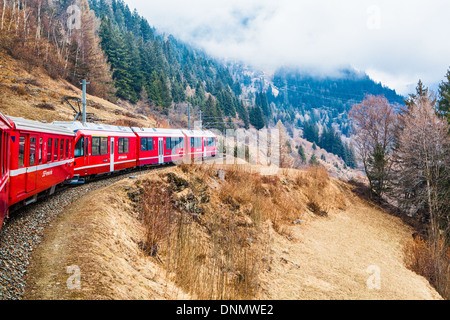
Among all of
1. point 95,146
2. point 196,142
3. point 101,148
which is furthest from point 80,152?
point 196,142

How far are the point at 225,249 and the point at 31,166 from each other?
6.36 meters

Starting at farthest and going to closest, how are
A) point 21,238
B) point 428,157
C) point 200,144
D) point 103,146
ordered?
point 200,144 < point 428,157 < point 103,146 < point 21,238

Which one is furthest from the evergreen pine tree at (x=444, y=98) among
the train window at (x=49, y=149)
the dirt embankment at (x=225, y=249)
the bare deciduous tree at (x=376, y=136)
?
the train window at (x=49, y=149)

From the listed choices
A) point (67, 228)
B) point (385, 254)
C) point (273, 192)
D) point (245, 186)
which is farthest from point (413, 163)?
point (67, 228)

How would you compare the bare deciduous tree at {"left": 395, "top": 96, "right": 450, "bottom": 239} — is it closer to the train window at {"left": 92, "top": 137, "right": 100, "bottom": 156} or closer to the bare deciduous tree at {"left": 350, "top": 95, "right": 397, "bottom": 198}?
the bare deciduous tree at {"left": 350, "top": 95, "right": 397, "bottom": 198}

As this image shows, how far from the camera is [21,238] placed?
558 cm

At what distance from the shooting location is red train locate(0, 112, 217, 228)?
647 cm

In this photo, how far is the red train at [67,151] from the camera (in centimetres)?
647

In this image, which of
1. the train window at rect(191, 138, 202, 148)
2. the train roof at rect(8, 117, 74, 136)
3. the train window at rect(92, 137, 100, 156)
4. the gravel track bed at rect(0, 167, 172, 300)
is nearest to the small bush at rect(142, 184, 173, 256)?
the gravel track bed at rect(0, 167, 172, 300)

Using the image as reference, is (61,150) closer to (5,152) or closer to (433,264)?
(5,152)

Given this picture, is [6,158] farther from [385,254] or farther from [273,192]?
[385,254]

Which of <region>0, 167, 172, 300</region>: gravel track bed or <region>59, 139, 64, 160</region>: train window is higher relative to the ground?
<region>59, 139, 64, 160</region>: train window

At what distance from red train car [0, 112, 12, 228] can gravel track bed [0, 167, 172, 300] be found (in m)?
0.49

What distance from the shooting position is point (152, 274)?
555cm
